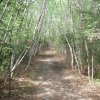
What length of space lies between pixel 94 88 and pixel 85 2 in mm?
6805

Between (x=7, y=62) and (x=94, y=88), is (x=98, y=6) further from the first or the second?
(x=7, y=62)

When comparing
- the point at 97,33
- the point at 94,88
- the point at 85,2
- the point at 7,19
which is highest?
the point at 85,2

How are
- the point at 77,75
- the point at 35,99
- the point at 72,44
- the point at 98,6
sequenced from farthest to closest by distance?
the point at 72,44 → the point at 77,75 → the point at 98,6 → the point at 35,99

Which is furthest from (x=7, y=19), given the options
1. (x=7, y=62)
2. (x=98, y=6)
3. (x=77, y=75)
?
(x=77, y=75)

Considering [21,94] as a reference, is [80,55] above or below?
above

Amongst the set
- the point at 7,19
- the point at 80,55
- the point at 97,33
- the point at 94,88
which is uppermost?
the point at 7,19

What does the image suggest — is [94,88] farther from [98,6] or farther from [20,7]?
[20,7]

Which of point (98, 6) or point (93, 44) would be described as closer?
point (98, 6)

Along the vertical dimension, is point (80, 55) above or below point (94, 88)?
above

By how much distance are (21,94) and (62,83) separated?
4.47 meters

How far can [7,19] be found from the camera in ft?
45.4

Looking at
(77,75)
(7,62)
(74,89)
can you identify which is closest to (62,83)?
(74,89)

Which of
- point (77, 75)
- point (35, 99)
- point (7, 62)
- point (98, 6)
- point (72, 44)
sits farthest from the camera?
point (72, 44)

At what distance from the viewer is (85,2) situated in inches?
735
